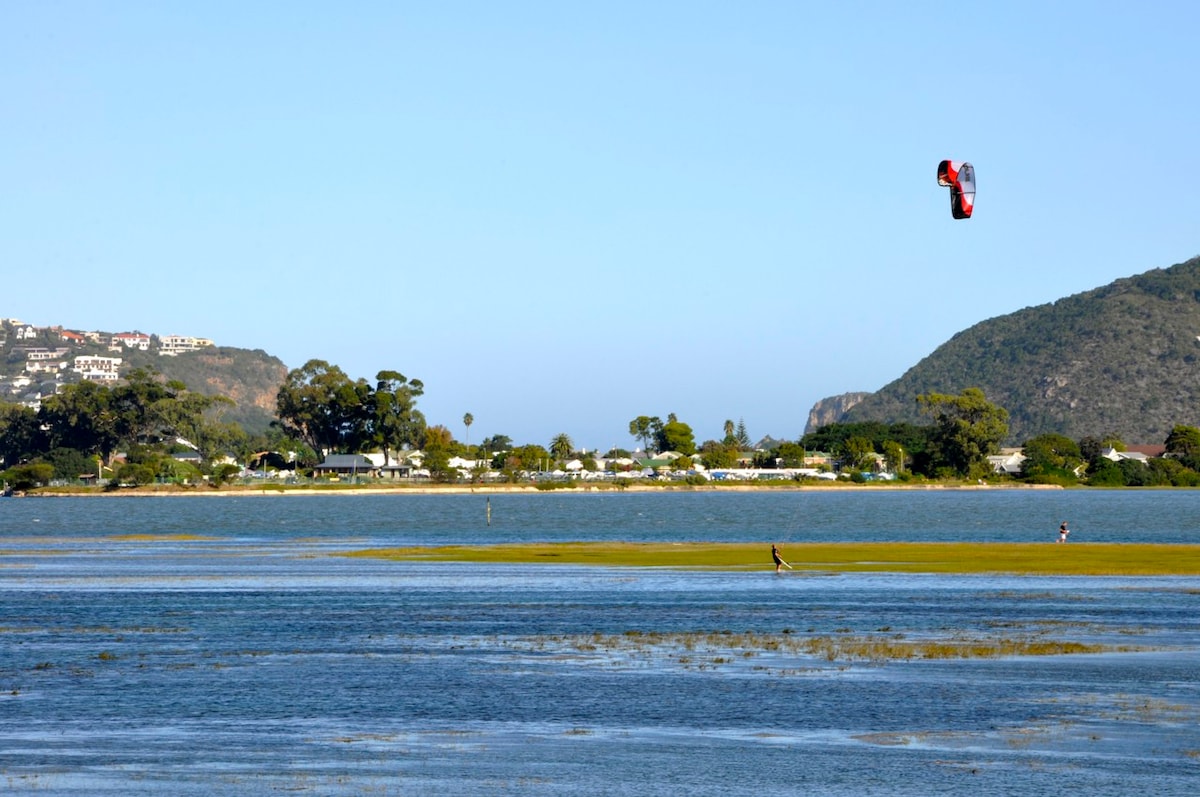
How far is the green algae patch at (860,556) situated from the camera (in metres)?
63.5

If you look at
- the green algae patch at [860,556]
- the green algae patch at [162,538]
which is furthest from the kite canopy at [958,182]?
the green algae patch at [162,538]

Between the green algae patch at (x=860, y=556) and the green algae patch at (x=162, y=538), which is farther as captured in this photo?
the green algae patch at (x=162, y=538)


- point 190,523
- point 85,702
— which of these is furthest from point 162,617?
point 190,523

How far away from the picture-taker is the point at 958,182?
93.5ft

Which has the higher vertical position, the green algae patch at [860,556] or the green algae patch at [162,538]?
the green algae patch at [162,538]

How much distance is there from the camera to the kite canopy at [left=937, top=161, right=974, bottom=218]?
2816 cm

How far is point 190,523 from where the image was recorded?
124m

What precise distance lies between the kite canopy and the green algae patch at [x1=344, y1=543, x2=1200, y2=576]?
1375 inches

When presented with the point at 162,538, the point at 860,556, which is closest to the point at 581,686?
the point at 860,556

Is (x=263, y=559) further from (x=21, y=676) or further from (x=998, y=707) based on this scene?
(x=998, y=707)

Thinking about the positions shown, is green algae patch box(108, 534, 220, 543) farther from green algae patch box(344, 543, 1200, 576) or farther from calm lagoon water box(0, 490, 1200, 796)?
calm lagoon water box(0, 490, 1200, 796)

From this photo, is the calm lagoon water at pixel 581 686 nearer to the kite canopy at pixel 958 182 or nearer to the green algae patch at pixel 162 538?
the kite canopy at pixel 958 182

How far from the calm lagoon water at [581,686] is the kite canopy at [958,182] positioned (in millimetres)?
9364

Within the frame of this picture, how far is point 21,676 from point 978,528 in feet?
259
